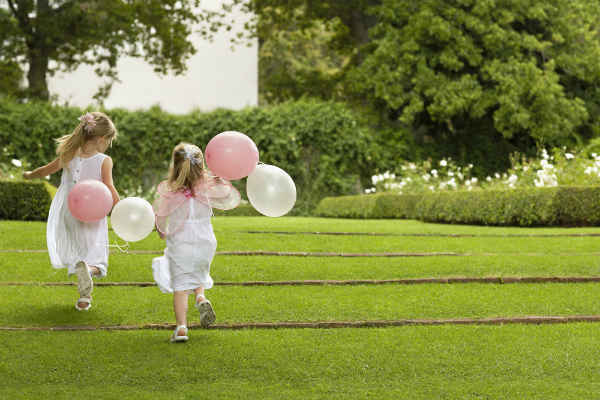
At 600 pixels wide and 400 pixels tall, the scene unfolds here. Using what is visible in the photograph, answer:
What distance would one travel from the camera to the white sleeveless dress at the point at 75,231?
5.53 m

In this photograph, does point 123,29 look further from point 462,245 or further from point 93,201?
point 93,201

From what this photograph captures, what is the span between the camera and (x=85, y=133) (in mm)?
5512

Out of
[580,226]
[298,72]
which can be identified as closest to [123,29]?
[298,72]

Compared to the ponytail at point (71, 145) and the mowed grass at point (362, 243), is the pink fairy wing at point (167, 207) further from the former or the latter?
the mowed grass at point (362, 243)

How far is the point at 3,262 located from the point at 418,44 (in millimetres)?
16083

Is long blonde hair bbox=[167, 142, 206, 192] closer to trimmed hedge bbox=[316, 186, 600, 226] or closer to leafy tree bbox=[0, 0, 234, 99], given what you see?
trimmed hedge bbox=[316, 186, 600, 226]

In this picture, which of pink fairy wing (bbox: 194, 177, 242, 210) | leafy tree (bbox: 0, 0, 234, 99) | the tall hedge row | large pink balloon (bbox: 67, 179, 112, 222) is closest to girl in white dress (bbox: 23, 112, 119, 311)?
large pink balloon (bbox: 67, 179, 112, 222)

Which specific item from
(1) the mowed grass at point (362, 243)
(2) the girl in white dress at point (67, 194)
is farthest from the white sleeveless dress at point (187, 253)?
(1) the mowed grass at point (362, 243)

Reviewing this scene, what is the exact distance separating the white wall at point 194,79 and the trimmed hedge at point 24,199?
12.9m

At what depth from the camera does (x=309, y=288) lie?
647 centimetres

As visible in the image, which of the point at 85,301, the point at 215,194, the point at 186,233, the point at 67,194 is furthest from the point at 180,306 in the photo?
the point at 67,194

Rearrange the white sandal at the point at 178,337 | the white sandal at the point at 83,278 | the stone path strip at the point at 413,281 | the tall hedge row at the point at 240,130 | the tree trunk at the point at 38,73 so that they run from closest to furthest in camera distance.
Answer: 1. the white sandal at the point at 178,337
2. the white sandal at the point at 83,278
3. the stone path strip at the point at 413,281
4. the tall hedge row at the point at 240,130
5. the tree trunk at the point at 38,73

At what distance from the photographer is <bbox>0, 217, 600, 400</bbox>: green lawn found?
3.85 m

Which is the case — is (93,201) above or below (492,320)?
above
